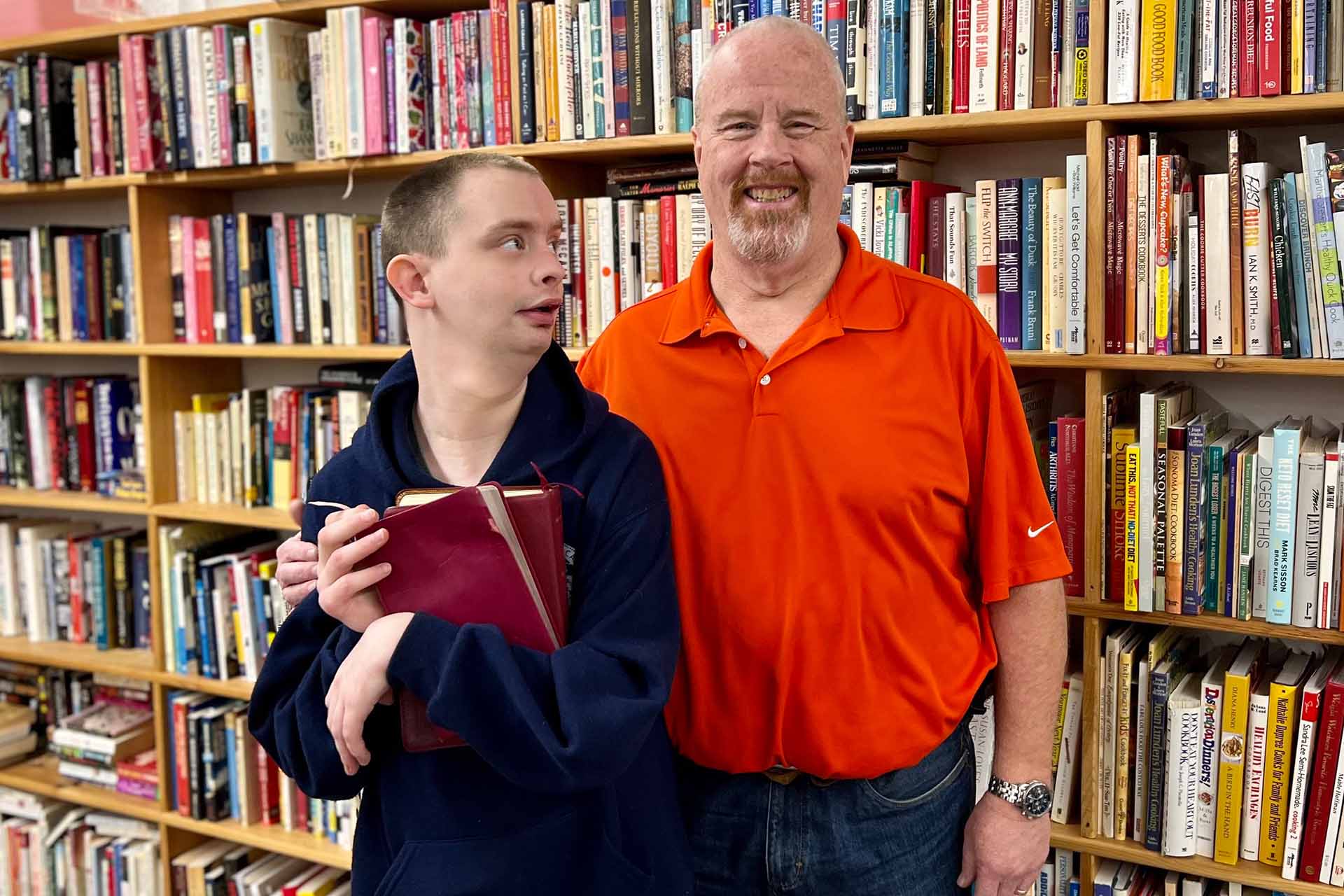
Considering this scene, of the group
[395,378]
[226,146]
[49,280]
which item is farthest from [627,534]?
[49,280]

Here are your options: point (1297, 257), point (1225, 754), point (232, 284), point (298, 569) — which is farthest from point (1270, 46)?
point (232, 284)

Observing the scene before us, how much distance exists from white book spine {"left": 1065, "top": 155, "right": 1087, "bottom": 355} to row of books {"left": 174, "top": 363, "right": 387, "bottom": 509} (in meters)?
1.40

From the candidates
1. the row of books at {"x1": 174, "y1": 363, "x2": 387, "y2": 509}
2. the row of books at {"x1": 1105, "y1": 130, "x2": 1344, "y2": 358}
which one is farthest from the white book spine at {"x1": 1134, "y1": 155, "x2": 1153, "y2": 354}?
the row of books at {"x1": 174, "y1": 363, "x2": 387, "y2": 509}

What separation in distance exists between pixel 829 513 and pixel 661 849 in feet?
1.43

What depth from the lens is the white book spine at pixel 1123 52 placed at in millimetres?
1681

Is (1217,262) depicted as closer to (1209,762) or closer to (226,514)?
(1209,762)

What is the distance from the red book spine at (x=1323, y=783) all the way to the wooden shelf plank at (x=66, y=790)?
7.76ft

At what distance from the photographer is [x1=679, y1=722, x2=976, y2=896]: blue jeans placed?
4.61 ft

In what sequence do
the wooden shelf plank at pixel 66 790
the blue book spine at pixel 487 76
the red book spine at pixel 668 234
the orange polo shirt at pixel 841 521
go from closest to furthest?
1. the orange polo shirt at pixel 841 521
2. the red book spine at pixel 668 234
3. the blue book spine at pixel 487 76
4. the wooden shelf plank at pixel 66 790

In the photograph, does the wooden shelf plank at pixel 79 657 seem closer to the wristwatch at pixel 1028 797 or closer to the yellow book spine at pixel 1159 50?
the wristwatch at pixel 1028 797

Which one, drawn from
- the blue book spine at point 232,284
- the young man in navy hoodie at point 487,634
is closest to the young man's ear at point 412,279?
the young man in navy hoodie at point 487,634

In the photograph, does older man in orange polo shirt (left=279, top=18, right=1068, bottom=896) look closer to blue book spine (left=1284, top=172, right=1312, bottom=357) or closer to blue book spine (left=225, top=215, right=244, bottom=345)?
blue book spine (left=1284, top=172, right=1312, bottom=357)

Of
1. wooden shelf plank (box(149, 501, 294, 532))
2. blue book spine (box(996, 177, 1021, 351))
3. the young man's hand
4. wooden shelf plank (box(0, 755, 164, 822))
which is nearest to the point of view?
the young man's hand

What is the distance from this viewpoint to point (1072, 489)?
179 centimetres
